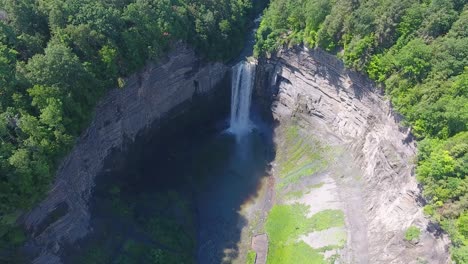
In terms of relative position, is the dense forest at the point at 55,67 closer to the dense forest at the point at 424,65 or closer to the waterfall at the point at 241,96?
the waterfall at the point at 241,96

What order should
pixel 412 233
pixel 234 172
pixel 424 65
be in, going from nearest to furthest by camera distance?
pixel 412 233 < pixel 424 65 < pixel 234 172

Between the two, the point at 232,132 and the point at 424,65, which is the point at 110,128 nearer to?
the point at 232,132

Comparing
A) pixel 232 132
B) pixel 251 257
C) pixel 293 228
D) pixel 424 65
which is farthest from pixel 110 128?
pixel 424 65

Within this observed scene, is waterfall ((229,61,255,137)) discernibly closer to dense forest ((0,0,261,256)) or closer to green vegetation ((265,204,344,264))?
dense forest ((0,0,261,256))

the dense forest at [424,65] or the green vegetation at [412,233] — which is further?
the green vegetation at [412,233]

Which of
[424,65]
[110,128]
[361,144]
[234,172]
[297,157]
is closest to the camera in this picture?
[424,65]

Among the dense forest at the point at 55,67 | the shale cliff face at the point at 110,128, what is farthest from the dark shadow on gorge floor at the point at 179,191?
the dense forest at the point at 55,67

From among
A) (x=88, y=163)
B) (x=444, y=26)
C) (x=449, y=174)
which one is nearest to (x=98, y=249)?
(x=88, y=163)
